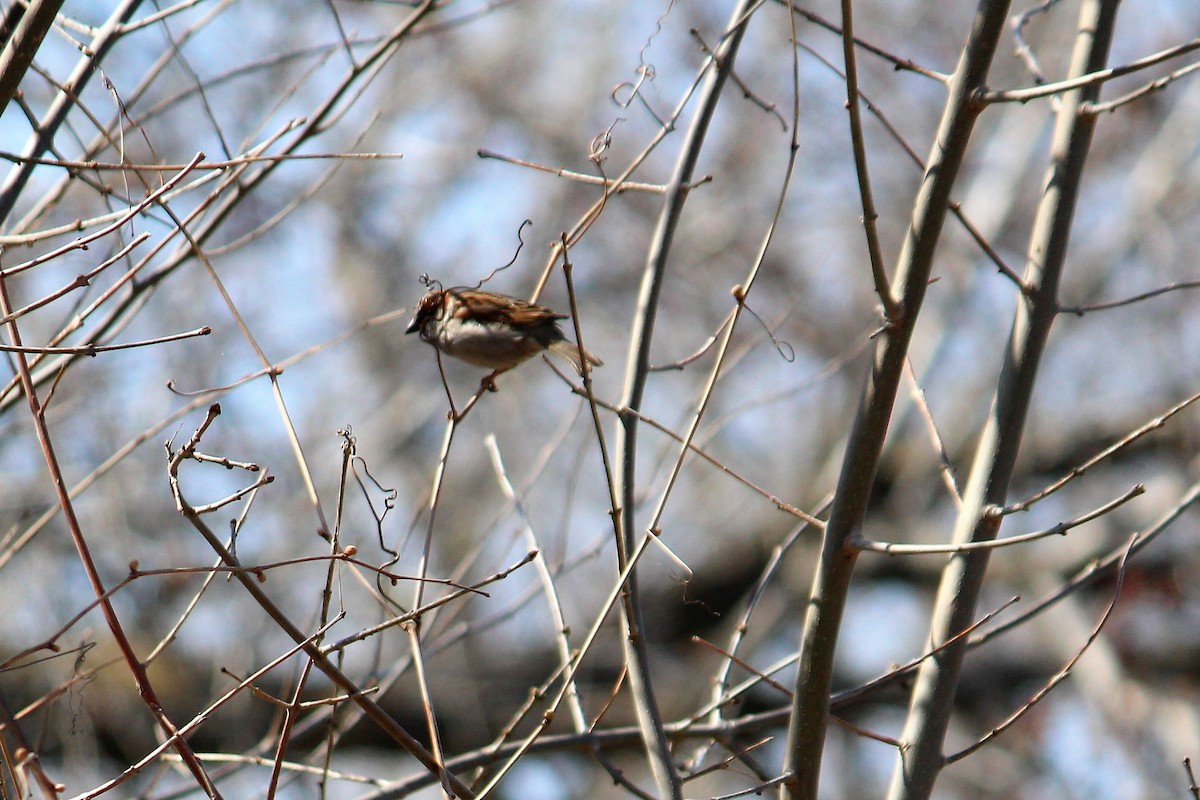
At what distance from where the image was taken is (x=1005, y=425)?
7.74ft

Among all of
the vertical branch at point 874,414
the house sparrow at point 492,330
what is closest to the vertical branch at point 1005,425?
the vertical branch at point 874,414

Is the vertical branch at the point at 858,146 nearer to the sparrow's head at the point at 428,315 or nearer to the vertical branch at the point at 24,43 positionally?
the vertical branch at the point at 24,43

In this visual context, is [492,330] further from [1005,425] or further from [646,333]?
[1005,425]

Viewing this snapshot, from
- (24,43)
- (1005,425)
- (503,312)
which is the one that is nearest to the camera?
(24,43)

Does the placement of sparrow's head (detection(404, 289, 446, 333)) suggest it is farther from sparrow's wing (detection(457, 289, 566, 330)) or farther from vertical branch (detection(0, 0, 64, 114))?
vertical branch (detection(0, 0, 64, 114))

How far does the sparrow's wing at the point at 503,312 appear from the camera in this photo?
358 cm

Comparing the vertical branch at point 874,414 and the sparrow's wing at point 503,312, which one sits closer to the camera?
the vertical branch at point 874,414

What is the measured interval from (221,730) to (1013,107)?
21.5 ft

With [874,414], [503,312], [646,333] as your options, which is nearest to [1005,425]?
[874,414]

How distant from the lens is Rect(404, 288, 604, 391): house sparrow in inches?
142

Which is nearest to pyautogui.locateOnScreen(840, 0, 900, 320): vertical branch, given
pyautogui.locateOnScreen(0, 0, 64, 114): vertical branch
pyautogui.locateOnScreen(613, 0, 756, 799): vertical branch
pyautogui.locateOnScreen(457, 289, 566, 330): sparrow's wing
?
pyautogui.locateOnScreen(613, 0, 756, 799): vertical branch

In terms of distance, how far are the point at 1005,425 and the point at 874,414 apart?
1.45 ft

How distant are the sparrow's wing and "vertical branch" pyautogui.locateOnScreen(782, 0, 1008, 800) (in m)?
1.59

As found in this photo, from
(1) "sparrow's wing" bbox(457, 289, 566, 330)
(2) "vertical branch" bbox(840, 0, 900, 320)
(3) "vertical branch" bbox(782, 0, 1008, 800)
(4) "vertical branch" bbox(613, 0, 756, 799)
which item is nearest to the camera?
(2) "vertical branch" bbox(840, 0, 900, 320)
